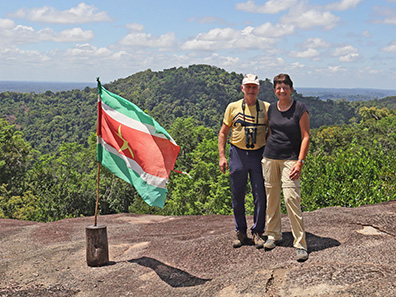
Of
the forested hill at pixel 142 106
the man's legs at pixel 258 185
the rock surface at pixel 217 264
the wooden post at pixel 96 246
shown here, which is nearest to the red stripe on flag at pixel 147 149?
the man's legs at pixel 258 185

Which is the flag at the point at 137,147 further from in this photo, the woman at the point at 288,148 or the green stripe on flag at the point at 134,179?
the woman at the point at 288,148

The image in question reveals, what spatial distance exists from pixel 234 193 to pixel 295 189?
1.01m

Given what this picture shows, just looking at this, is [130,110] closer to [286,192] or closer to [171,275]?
[171,275]

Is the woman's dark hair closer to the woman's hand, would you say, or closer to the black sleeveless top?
the black sleeveless top

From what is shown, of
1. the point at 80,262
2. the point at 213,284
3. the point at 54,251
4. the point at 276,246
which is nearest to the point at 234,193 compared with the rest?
the point at 276,246

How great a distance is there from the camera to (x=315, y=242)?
618cm

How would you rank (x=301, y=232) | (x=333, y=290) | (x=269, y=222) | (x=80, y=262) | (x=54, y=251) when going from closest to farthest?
(x=333, y=290) < (x=301, y=232) < (x=269, y=222) < (x=80, y=262) < (x=54, y=251)

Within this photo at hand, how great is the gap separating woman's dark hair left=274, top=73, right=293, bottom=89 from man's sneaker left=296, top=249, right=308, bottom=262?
7.35ft

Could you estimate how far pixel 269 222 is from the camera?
6.09 meters

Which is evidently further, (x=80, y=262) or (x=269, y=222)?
(x=80, y=262)

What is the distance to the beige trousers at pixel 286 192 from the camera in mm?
5562

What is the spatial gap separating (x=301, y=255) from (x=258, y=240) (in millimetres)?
940

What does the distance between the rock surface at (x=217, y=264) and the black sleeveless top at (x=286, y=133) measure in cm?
144

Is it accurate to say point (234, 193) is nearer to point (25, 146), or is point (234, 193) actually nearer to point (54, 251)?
point (54, 251)
